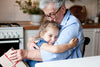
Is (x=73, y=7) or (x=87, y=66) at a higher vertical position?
(x=73, y=7)

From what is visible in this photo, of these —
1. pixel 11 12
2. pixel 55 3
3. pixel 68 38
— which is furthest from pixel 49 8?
pixel 11 12

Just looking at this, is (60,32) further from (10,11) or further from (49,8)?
(10,11)

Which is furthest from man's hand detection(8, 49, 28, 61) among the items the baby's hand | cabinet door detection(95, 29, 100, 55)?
cabinet door detection(95, 29, 100, 55)

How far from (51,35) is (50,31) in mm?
34

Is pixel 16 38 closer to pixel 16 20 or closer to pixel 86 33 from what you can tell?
pixel 16 20

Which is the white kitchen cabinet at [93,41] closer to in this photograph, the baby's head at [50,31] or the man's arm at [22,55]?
the baby's head at [50,31]

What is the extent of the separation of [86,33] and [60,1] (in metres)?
1.41

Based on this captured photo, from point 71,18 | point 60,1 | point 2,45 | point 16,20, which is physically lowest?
point 2,45

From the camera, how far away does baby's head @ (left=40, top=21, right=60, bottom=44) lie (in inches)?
A: 46.8

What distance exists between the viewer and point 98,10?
2984mm

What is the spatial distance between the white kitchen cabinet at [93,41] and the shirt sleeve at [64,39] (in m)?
1.36

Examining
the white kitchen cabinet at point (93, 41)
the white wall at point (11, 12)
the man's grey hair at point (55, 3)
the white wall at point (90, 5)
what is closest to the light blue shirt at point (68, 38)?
the man's grey hair at point (55, 3)

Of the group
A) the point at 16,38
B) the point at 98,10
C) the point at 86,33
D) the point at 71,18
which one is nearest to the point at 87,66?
the point at 71,18

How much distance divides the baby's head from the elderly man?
44 mm
